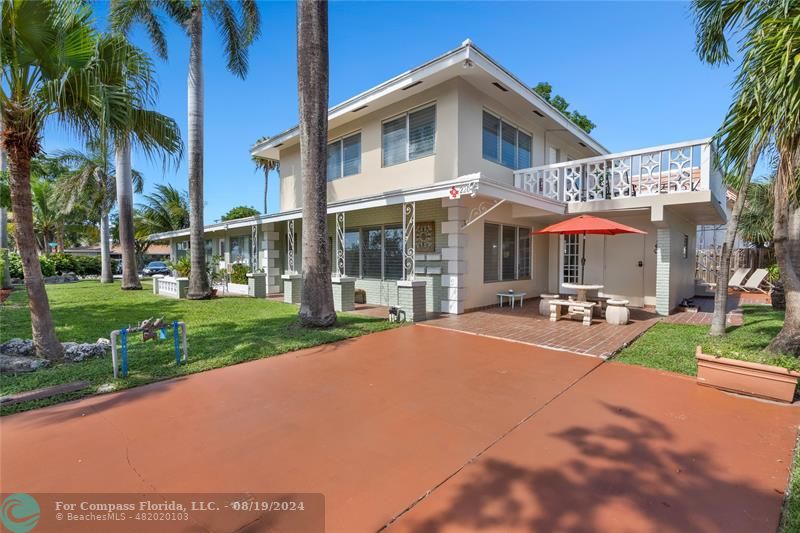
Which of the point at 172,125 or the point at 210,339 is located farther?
the point at 210,339

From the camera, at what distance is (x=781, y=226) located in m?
5.24

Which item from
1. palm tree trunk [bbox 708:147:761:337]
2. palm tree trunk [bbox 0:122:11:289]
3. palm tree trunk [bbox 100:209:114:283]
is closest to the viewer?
palm tree trunk [bbox 708:147:761:337]

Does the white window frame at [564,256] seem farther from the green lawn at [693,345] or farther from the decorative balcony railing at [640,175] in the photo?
the green lawn at [693,345]

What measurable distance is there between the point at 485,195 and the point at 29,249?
7927 mm

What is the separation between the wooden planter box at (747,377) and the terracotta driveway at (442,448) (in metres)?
0.16

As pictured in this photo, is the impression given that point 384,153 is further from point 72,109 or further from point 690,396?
point 690,396

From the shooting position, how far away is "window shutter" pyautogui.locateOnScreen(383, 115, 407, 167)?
11.1 meters

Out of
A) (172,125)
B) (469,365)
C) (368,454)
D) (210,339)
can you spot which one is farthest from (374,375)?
(172,125)

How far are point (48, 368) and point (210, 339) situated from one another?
2284mm

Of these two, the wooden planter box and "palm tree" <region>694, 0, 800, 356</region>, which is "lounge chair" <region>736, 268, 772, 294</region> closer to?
"palm tree" <region>694, 0, 800, 356</region>

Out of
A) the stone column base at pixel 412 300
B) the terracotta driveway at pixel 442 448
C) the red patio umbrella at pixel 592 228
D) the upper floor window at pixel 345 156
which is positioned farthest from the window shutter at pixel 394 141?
the terracotta driveway at pixel 442 448

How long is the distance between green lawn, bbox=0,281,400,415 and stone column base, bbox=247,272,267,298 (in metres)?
0.86

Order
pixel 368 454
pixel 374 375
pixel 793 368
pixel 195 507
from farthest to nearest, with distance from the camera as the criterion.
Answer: pixel 374 375
pixel 793 368
pixel 368 454
pixel 195 507

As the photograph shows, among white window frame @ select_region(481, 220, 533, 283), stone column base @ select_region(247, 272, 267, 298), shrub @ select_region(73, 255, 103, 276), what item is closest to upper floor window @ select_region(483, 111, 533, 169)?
white window frame @ select_region(481, 220, 533, 283)
